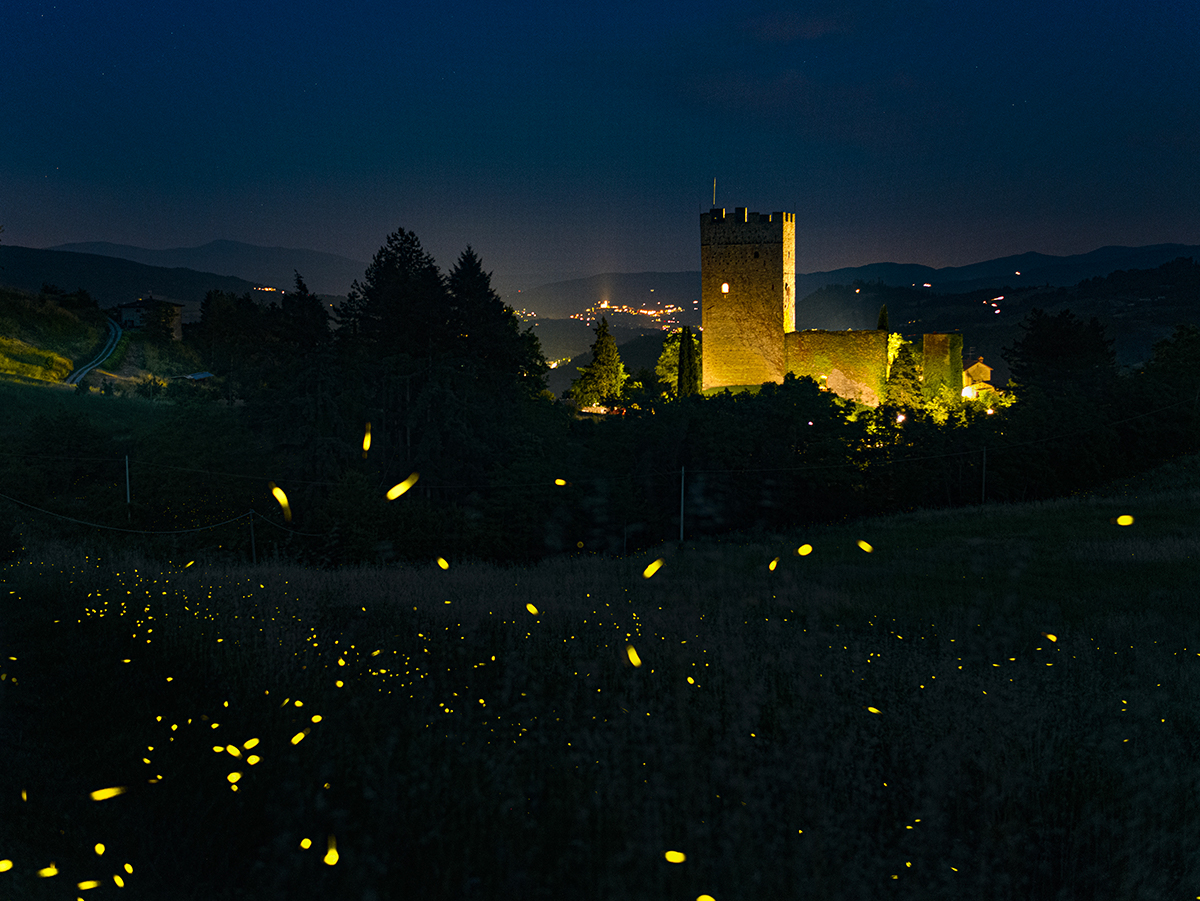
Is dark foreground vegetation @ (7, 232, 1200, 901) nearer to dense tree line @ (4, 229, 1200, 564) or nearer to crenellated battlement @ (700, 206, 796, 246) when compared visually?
dense tree line @ (4, 229, 1200, 564)

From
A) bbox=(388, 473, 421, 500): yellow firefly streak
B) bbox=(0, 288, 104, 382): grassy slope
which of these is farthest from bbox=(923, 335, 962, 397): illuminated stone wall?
bbox=(0, 288, 104, 382): grassy slope

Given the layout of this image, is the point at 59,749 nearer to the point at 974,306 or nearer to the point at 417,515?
the point at 417,515

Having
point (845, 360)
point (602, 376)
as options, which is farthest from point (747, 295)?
point (602, 376)

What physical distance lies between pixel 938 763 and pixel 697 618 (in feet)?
18.1

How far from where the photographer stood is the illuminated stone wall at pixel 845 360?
47.9 metres

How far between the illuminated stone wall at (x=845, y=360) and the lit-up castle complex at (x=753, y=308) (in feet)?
0.19

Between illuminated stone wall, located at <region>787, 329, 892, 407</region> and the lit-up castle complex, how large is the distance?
6 cm

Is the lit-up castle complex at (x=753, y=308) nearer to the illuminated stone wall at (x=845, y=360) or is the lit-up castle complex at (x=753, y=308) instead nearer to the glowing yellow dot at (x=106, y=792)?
the illuminated stone wall at (x=845, y=360)

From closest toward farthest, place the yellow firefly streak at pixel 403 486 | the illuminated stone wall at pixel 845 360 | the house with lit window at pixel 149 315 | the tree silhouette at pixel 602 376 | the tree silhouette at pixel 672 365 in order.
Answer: the yellow firefly streak at pixel 403 486
the illuminated stone wall at pixel 845 360
the tree silhouette at pixel 672 365
the tree silhouette at pixel 602 376
the house with lit window at pixel 149 315

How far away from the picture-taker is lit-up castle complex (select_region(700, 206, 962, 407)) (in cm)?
5034

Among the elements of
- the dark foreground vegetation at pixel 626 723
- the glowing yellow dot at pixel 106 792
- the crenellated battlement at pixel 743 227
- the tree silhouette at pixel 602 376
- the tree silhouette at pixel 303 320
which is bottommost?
the dark foreground vegetation at pixel 626 723

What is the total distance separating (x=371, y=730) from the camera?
28.1 feet

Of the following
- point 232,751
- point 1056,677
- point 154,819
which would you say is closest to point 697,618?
point 1056,677

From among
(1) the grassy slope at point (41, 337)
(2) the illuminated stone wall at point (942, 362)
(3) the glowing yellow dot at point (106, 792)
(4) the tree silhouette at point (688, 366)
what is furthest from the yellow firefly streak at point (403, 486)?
(2) the illuminated stone wall at point (942, 362)
